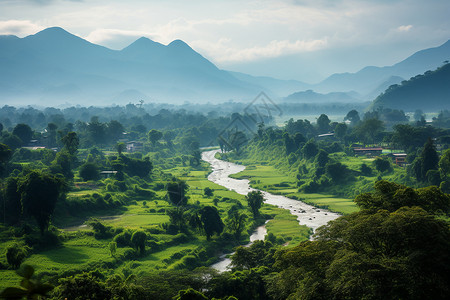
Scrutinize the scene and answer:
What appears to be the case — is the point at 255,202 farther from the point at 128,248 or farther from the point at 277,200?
the point at 128,248

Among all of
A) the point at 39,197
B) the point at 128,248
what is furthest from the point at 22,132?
the point at 128,248

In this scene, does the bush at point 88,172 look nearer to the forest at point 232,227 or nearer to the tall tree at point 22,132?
the forest at point 232,227

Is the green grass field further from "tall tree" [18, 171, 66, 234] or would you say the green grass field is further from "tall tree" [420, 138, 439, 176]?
"tall tree" [420, 138, 439, 176]

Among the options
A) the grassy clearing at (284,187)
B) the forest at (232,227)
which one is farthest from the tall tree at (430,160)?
the grassy clearing at (284,187)

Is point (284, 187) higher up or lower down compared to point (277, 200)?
higher up

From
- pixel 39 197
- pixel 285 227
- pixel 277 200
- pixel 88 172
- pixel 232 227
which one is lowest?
pixel 285 227

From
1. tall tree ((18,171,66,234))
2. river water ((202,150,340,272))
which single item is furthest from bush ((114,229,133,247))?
river water ((202,150,340,272))

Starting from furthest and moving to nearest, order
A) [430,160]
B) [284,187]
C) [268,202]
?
[284,187] → [268,202] → [430,160]
